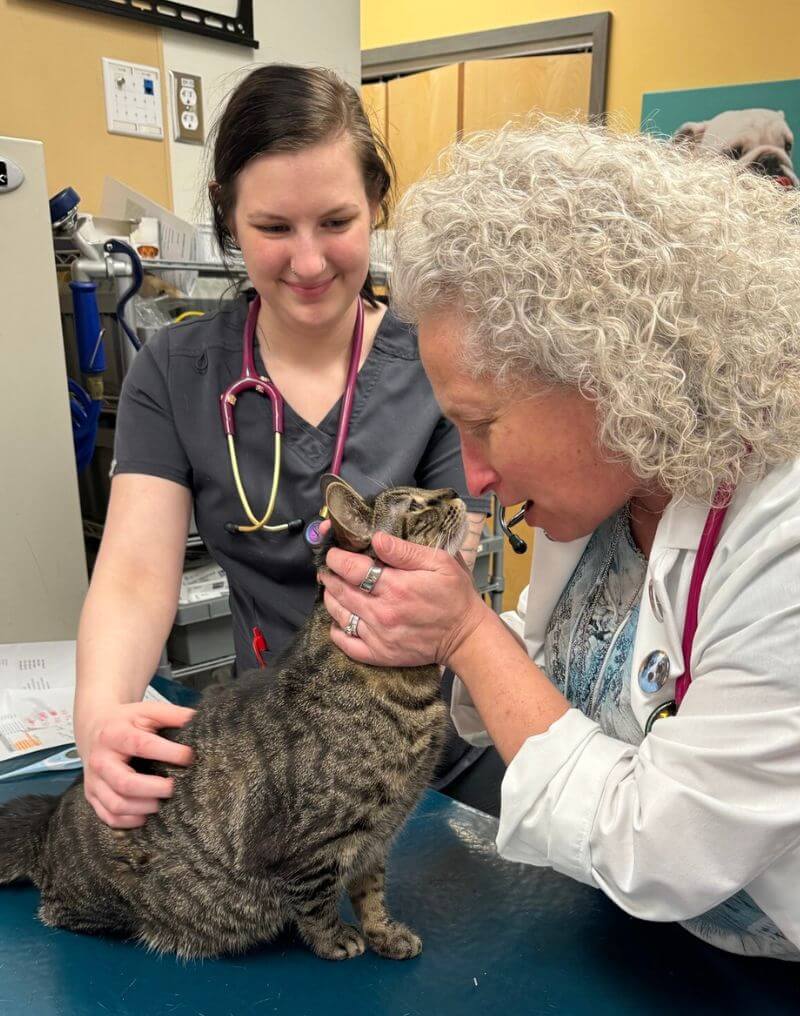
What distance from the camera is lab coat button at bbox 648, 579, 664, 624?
0.80m

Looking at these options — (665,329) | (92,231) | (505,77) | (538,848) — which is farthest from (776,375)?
(505,77)

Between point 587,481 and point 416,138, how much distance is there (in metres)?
3.32

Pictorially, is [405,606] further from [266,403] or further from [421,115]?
[421,115]

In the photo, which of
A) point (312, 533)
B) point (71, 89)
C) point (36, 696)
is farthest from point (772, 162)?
point (36, 696)

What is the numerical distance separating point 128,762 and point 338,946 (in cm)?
32

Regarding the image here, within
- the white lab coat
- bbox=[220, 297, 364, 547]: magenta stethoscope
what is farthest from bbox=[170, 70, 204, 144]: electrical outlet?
the white lab coat

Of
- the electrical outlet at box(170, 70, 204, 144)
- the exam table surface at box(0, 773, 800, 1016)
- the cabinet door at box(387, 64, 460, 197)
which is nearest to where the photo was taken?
the exam table surface at box(0, 773, 800, 1016)

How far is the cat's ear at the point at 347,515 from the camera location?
90cm

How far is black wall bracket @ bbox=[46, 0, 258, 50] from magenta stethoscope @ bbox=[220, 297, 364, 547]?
4.54 ft

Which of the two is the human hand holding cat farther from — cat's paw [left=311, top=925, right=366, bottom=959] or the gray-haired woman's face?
cat's paw [left=311, top=925, right=366, bottom=959]

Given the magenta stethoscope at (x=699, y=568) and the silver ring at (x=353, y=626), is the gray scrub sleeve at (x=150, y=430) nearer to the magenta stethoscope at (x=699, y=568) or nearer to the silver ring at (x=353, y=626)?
the silver ring at (x=353, y=626)

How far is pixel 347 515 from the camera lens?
0.91 meters

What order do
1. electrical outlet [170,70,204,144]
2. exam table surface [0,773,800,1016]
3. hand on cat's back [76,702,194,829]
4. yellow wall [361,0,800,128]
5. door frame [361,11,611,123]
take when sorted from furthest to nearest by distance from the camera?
door frame [361,11,611,123], yellow wall [361,0,800,128], electrical outlet [170,70,204,144], hand on cat's back [76,702,194,829], exam table surface [0,773,800,1016]

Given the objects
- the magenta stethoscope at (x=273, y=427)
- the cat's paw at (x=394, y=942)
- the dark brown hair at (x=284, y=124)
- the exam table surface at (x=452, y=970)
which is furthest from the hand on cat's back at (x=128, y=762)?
the dark brown hair at (x=284, y=124)
